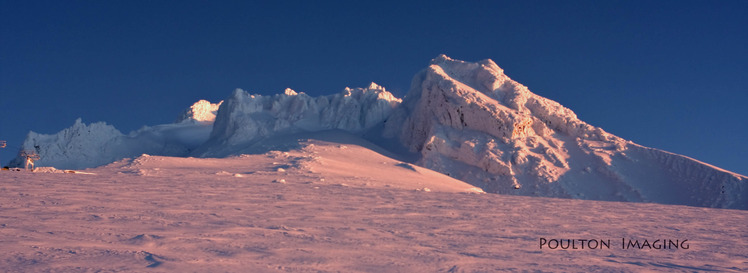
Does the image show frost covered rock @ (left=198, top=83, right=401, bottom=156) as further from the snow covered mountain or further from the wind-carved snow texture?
the wind-carved snow texture

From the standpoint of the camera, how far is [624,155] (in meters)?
37.1

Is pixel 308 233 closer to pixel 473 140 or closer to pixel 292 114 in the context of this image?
pixel 473 140

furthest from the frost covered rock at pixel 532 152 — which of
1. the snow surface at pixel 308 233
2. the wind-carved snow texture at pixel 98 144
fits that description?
the wind-carved snow texture at pixel 98 144

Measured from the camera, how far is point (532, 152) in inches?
1481

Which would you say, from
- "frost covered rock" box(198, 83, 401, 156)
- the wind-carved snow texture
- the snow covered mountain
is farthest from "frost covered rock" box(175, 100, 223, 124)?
"frost covered rock" box(198, 83, 401, 156)

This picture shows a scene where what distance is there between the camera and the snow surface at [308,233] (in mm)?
6992

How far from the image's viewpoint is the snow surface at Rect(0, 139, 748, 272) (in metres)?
6.99

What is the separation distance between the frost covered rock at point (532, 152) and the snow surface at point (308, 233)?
759 inches

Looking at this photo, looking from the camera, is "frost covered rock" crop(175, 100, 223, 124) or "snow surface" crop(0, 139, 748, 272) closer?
"snow surface" crop(0, 139, 748, 272)

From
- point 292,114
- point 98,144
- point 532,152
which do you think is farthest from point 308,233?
point 98,144

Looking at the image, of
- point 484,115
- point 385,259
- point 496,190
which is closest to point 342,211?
point 385,259

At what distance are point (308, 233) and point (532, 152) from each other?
31.4m

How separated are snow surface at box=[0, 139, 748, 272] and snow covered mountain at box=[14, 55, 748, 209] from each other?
19.9m

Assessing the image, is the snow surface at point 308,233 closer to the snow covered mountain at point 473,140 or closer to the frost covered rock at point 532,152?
the frost covered rock at point 532,152
